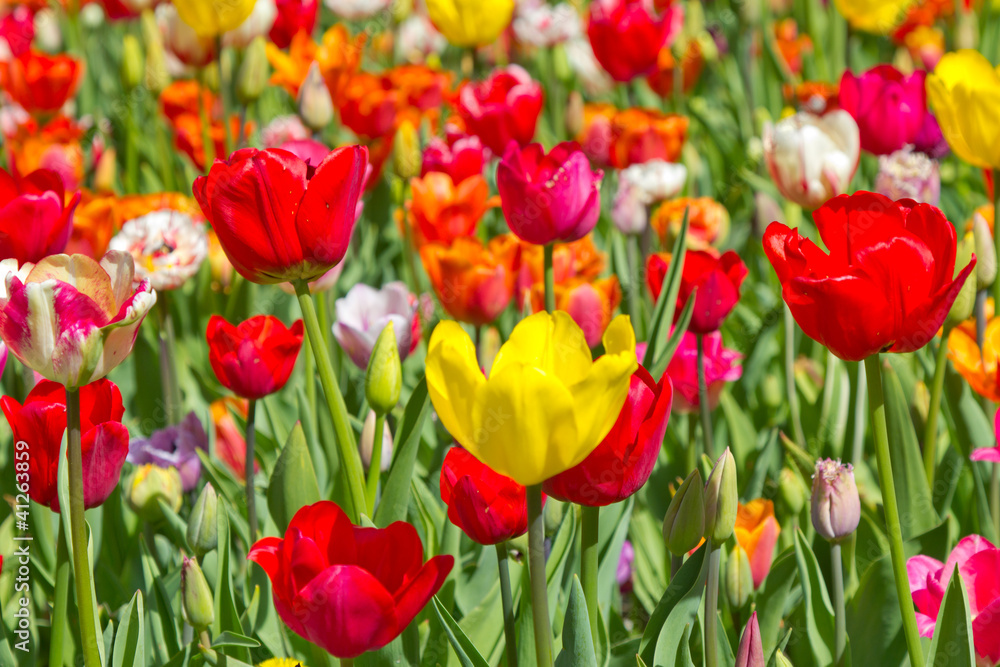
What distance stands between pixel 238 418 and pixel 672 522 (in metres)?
0.82

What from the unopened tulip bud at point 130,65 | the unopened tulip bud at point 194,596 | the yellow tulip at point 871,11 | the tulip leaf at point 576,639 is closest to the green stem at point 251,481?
the unopened tulip bud at point 194,596

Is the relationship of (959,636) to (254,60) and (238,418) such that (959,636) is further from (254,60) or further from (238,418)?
(254,60)

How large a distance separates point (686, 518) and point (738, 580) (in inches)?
9.1

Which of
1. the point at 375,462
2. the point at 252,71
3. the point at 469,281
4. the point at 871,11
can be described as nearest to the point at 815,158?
the point at 469,281

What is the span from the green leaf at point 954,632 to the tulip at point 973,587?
0.03 metres

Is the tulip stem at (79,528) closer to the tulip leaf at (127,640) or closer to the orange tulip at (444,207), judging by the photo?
the tulip leaf at (127,640)

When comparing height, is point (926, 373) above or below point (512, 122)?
below

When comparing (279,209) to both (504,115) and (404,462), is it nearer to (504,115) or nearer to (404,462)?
(404,462)

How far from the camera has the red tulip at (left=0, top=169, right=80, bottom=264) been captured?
3.49 feet

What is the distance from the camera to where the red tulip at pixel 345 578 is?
0.69m

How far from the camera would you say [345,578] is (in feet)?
2.26

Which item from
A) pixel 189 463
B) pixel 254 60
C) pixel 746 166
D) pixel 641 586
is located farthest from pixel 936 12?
pixel 189 463

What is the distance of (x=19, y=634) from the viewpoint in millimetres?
1007

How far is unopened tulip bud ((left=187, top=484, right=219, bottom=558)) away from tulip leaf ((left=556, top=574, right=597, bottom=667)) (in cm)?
38
